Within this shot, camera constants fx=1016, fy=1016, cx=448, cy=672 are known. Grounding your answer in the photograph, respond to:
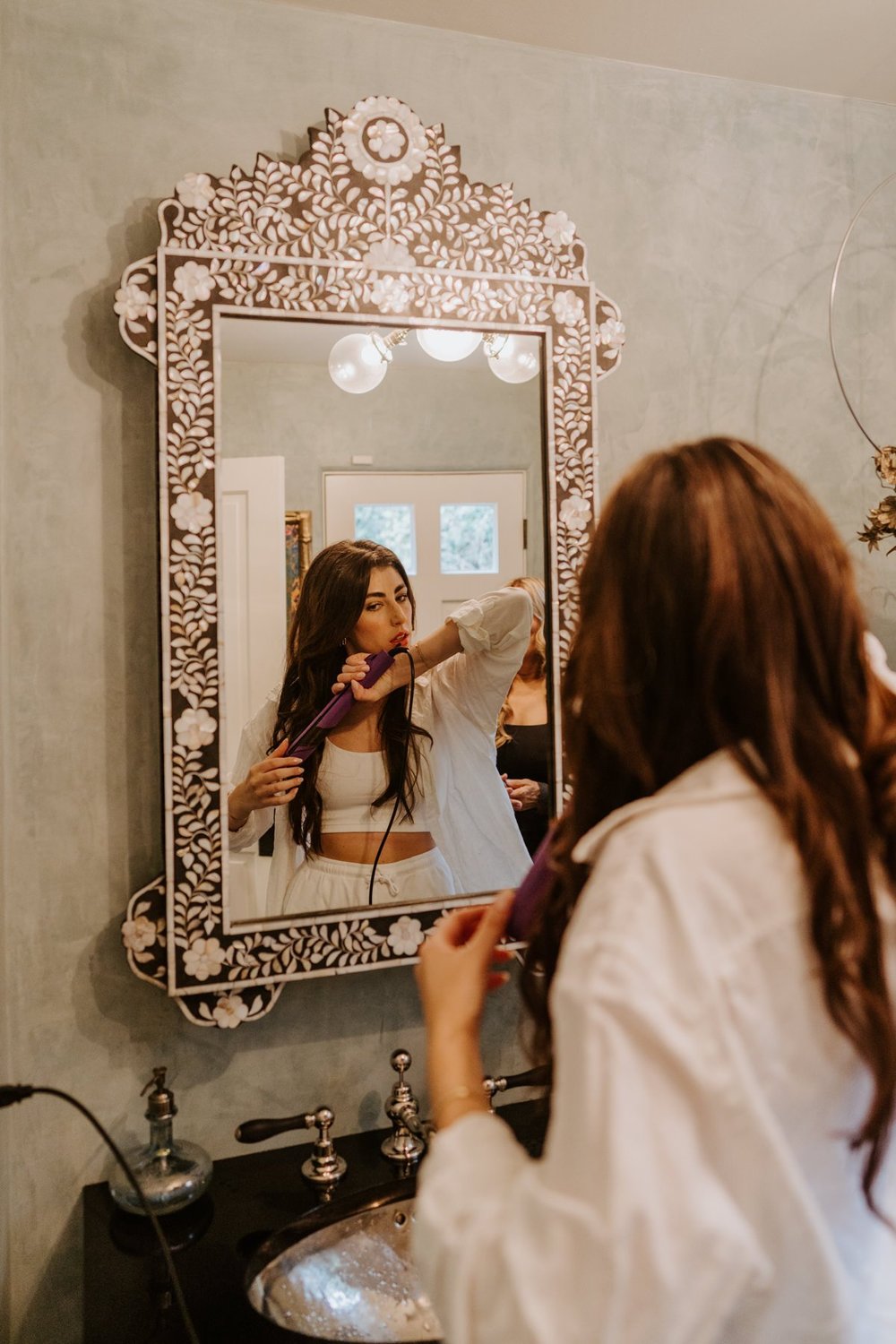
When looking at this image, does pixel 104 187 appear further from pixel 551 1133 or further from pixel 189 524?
pixel 551 1133

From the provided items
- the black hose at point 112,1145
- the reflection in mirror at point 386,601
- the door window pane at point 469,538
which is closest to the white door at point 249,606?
the reflection in mirror at point 386,601

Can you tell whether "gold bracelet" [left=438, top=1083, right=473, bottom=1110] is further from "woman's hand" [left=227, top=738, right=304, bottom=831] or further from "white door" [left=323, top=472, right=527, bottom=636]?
"white door" [left=323, top=472, right=527, bottom=636]

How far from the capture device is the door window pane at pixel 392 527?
141 centimetres

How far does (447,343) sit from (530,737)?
1.91ft

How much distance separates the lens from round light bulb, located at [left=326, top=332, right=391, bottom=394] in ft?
4.55

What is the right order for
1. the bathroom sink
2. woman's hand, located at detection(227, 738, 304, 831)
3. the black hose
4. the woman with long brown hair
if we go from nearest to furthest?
the woman with long brown hair → the black hose → the bathroom sink → woman's hand, located at detection(227, 738, 304, 831)

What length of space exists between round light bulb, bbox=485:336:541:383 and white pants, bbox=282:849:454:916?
70cm

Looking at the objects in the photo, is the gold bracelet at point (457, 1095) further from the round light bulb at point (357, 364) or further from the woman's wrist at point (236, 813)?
the round light bulb at point (357, 364)

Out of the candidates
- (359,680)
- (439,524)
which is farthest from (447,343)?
(359,680)

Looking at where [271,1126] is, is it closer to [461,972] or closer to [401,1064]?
[401,1064]

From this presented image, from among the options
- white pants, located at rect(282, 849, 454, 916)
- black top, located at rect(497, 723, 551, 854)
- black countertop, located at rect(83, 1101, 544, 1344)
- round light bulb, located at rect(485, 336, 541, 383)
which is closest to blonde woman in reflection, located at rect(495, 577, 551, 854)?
black top, located at rect(497, 723, 551, 854)

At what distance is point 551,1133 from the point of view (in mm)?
648

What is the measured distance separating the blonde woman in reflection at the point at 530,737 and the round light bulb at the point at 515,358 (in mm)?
295

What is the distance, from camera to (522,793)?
1.51m
